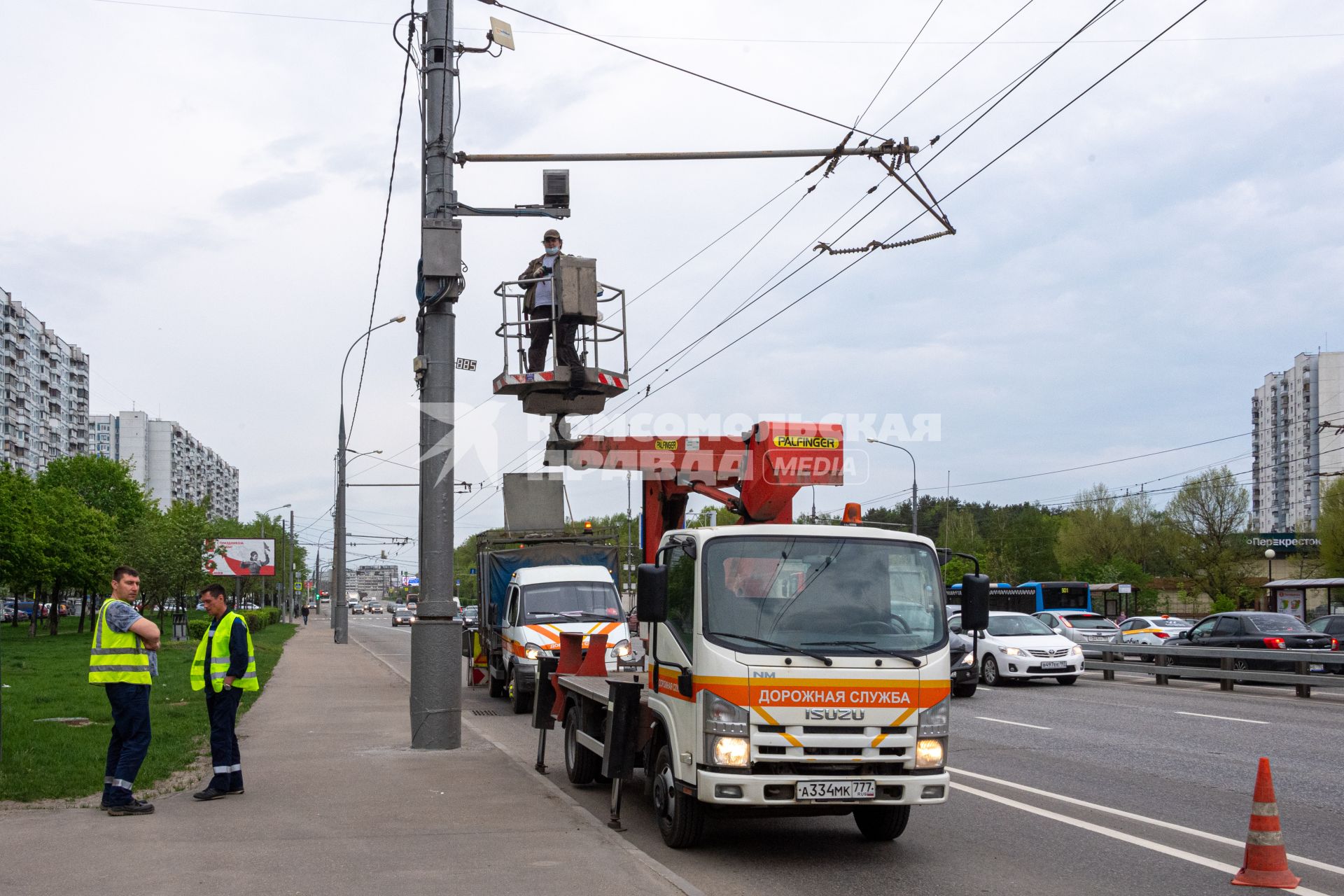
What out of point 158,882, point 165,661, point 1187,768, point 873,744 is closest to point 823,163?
point 873,744

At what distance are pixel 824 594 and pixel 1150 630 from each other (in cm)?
3228

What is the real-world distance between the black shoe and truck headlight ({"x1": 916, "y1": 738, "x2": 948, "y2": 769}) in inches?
212

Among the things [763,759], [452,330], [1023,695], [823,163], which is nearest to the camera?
A: [763,759]

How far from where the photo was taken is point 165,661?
30500 millimetres

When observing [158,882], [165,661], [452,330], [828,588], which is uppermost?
[452,330]

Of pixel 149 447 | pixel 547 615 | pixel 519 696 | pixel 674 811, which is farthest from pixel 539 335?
pixel 149 447

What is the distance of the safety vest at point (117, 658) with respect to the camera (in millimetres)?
8969

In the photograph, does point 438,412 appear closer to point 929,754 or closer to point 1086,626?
point 929,754

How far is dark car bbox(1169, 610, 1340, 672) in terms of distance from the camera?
80.3 feet

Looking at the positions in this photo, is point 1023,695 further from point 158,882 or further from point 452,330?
point 158,882

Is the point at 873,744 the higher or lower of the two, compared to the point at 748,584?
lower

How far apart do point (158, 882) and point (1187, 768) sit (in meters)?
9.49

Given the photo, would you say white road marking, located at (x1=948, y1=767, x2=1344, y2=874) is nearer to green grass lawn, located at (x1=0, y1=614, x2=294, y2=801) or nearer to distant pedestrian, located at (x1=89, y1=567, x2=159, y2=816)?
distant pedestrian, located at (x1=89, y1=567, x2=159, y2=816)

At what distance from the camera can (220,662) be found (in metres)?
9.69
